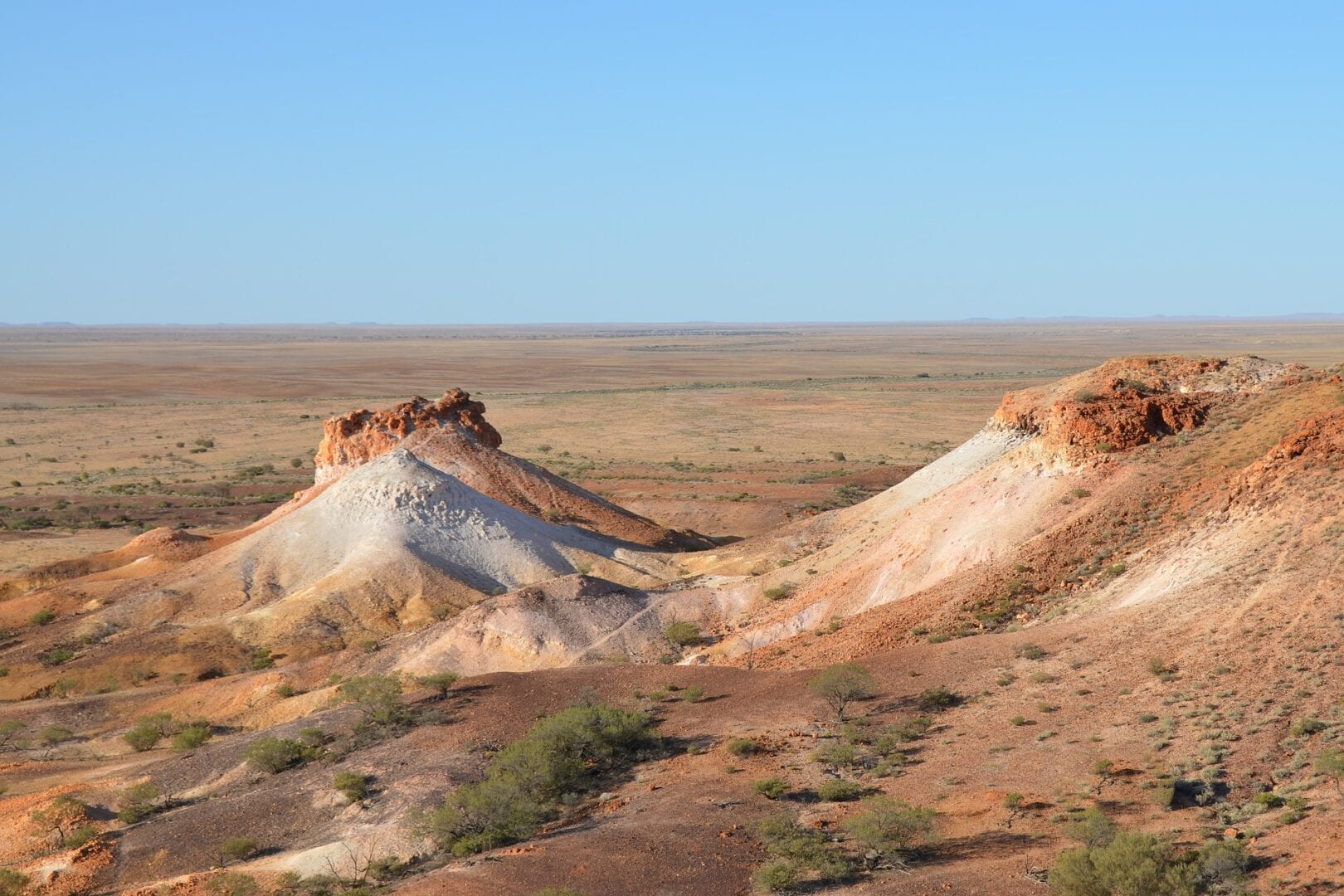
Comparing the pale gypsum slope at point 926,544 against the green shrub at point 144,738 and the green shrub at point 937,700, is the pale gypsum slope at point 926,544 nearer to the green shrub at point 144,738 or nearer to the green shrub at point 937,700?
the green shrub at point 937,700

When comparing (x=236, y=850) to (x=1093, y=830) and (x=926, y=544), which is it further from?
(x=926, y=544)

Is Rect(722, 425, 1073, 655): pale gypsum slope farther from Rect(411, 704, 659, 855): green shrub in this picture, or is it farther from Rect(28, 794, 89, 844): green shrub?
Rect(28, 794, 89, 844): green shrub

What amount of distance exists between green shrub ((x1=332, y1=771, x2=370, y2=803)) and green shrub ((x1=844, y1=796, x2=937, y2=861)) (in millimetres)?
8038

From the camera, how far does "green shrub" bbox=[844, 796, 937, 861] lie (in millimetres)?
17578

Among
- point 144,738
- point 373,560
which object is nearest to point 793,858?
point 144,738

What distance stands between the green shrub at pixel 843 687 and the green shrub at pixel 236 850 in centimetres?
946

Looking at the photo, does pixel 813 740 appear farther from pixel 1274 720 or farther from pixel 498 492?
pixel 498 492

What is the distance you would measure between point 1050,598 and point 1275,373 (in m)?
11.1

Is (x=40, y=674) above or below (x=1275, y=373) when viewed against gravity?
below

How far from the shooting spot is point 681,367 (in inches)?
7003

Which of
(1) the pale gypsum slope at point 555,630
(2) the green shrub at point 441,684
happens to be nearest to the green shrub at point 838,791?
(2) the green shrub at point 441,684

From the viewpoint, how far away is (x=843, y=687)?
23234 mm

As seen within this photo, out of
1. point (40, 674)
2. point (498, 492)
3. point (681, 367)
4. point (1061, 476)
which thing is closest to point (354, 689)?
point (40, 674)

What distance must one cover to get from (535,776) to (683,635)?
12.0 metres
